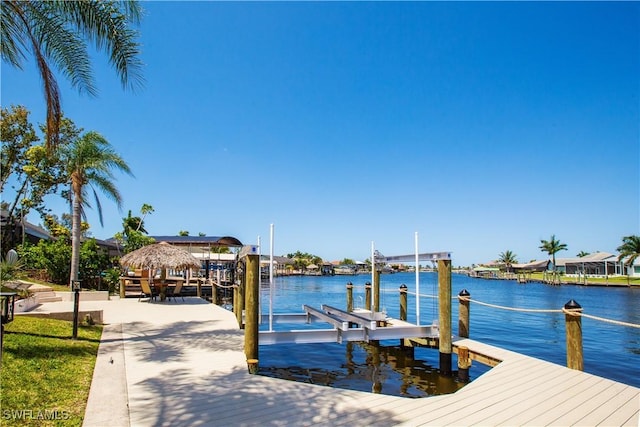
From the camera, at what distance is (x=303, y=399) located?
15.3 ft

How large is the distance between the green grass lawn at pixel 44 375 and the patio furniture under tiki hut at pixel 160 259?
6.54m

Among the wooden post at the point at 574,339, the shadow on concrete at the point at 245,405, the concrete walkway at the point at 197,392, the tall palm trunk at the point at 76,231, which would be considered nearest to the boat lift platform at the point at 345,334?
the concrete walkway at the point at 197,392

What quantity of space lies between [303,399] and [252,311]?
99.4 inches

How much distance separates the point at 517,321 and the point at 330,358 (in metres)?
14.1

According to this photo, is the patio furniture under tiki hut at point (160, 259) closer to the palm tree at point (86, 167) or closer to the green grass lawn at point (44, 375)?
the palm tree at point (86, 167)

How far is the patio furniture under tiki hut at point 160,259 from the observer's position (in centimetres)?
1489

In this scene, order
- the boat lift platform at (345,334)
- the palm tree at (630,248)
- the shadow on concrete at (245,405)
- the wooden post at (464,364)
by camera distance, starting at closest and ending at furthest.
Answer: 1. the shadow on concrete at (245,405)
2. the wooden post at (464,364)
3. the boat lift platform at (345,334)
4. the palm tree at (630,248)

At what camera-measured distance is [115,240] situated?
1252 inches

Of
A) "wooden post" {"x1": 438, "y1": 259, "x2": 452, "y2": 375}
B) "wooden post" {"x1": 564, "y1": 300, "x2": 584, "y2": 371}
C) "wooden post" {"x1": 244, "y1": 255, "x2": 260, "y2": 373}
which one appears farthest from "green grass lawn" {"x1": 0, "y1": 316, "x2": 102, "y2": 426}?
"wooden post" {"x1": 564, "y1": 300, "x2": 584, "y2": 371}

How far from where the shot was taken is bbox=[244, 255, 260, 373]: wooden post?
269 inches

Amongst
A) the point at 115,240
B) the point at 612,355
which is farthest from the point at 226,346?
the point at 115,240

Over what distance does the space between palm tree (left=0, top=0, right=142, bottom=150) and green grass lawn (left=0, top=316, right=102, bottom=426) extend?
384 cm

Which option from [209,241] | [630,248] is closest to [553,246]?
[630,248]

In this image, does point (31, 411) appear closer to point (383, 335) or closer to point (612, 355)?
point (383, 335)
